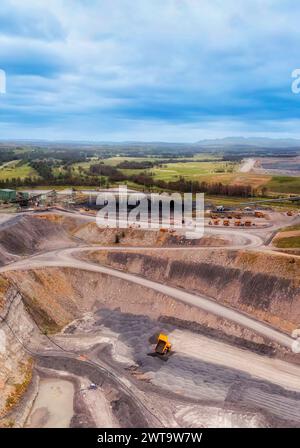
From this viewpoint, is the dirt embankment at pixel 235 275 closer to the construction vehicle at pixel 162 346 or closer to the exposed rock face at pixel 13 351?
the construction vehicle at pixel 162 346

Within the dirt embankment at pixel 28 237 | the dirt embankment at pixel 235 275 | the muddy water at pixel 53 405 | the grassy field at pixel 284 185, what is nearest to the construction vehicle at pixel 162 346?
the muddy water at pixel 53 405

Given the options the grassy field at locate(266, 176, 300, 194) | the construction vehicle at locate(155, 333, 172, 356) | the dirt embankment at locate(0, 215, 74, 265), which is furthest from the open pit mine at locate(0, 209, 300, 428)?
the grassy field at locate(266, 176, 300, 194)

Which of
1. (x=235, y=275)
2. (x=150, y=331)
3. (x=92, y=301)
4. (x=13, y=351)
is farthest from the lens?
(x=92, y=301)

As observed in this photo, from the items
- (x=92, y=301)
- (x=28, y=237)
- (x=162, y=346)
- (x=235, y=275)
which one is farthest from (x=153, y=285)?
(x=28, y=237)

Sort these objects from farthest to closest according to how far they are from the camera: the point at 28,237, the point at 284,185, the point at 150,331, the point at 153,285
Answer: the point at 284,185 → the point at 28,237 → the point at 153,285 → the point at 150,331

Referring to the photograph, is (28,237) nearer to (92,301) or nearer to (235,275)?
(92,301)

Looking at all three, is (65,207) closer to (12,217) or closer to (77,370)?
(12,217)
